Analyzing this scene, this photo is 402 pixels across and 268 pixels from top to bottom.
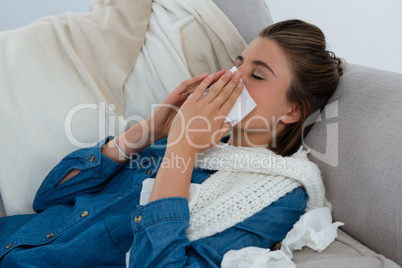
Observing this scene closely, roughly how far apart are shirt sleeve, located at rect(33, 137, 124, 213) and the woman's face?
17.5 inches

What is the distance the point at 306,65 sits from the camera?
1.23 metres

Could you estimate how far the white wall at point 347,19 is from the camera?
192cm

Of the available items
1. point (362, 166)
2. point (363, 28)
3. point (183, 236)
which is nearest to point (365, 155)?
point (362, 166)

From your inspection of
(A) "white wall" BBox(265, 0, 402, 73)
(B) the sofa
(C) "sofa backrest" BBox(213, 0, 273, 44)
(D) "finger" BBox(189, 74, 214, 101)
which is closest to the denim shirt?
(B) the sofa

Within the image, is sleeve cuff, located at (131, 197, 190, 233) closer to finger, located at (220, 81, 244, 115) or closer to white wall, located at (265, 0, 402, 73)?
finger, located at (220, 81, 244, 115)

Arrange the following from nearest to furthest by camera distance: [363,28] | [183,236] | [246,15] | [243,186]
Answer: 1. [183,236]
2. [243,186]
3. [246,15]
4. [363,28]

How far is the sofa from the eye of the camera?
974mm

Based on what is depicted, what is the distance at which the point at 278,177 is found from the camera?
3.50 feet


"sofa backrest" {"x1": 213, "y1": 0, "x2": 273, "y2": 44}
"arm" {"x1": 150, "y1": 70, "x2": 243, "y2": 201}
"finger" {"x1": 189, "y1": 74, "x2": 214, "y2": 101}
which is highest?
"sofa backrest" {"x1": 213, "y1": 0, "x2": 273, "y2": 44}

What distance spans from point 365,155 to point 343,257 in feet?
0.87

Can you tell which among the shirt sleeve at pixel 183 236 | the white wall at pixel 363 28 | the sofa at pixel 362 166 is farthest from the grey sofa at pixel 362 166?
the white wall at pixel 363 28

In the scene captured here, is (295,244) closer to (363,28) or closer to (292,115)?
(292,115)

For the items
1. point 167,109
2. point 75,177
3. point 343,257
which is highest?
point 167,109

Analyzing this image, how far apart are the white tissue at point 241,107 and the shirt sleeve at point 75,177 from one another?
0.41m
